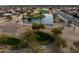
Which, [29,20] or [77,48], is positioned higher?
[29,20]

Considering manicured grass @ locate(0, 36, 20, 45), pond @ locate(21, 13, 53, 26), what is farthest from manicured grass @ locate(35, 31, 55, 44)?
manicured grass @ locate(0, 36, 20, 45)

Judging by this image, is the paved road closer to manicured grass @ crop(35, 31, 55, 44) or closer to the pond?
the pond

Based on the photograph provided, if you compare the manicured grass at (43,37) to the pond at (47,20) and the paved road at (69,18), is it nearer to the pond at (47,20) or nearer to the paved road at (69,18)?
the pond at (47,20)

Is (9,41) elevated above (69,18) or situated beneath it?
situated beneath

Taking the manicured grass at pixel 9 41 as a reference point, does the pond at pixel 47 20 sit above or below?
above

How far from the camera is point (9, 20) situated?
15.0ft

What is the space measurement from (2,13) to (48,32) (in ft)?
2.14

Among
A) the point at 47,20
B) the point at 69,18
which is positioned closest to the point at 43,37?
the point at 47,20

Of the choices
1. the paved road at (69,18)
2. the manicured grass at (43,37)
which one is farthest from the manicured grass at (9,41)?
the paved road at (69,18)

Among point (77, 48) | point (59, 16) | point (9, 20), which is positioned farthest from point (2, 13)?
point (77, 48)

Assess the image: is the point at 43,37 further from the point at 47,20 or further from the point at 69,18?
the point at 69,18

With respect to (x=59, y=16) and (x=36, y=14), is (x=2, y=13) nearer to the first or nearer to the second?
(x=36, y=14)

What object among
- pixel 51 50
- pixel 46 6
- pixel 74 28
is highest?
pixel 46 6

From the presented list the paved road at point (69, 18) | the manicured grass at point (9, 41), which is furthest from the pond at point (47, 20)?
the manicured grass at point (9, 41)
